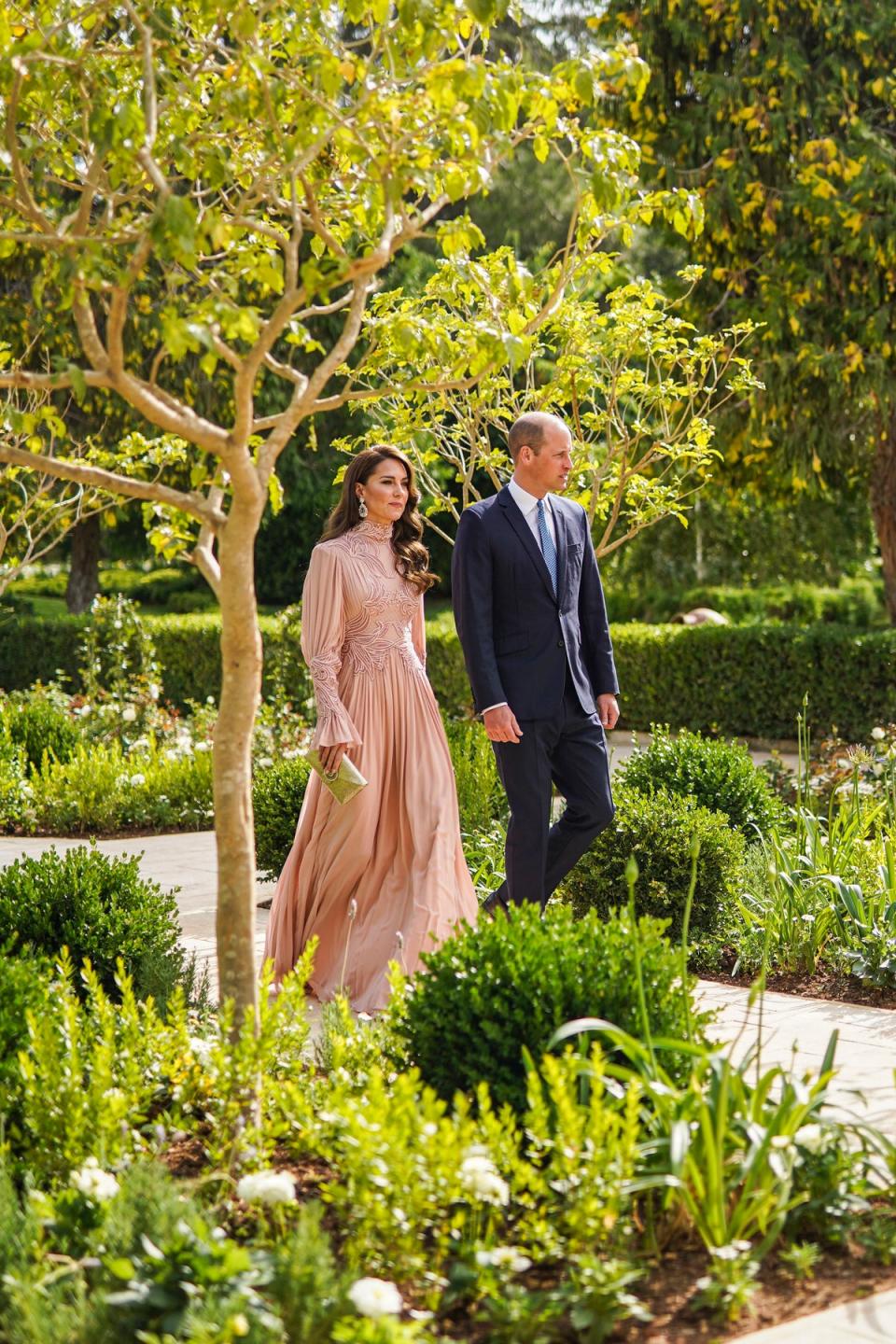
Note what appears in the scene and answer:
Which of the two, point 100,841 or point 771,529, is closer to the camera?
point 100,841

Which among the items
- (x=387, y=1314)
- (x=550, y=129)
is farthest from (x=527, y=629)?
(x=387, y=1314)

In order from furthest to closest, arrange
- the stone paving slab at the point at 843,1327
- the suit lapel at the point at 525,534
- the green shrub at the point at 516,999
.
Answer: the suit lapel at the point at 525,534
the green shrub at the point at 516,999
the stone paving slab at the point at 843,1327

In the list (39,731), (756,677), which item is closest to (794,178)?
(756,677)

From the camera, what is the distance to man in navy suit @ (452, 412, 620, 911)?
5.19m

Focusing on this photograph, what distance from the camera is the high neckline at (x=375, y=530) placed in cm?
560

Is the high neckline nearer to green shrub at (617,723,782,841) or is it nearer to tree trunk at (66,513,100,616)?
green shrub at (617,723,782,841)

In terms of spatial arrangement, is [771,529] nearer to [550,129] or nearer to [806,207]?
[806,207]

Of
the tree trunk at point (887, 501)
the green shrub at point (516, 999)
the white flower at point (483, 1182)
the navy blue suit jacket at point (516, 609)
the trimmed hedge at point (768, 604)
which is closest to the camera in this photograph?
the white flower at point (483, 1182)

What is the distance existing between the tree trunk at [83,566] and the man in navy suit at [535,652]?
55.6 feet

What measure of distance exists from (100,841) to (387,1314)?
24.0 feet

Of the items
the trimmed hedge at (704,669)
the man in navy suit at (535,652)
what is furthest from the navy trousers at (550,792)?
the trimmed hedge at (704,669)

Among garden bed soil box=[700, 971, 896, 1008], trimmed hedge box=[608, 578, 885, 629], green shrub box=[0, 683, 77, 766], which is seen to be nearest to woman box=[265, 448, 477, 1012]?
garden bed soil box=[700, 971, 896, 1008]

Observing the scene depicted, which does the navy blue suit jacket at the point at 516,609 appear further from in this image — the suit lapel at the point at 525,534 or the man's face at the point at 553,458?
the man's face at the point at 553,458

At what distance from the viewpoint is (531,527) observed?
537 cm
